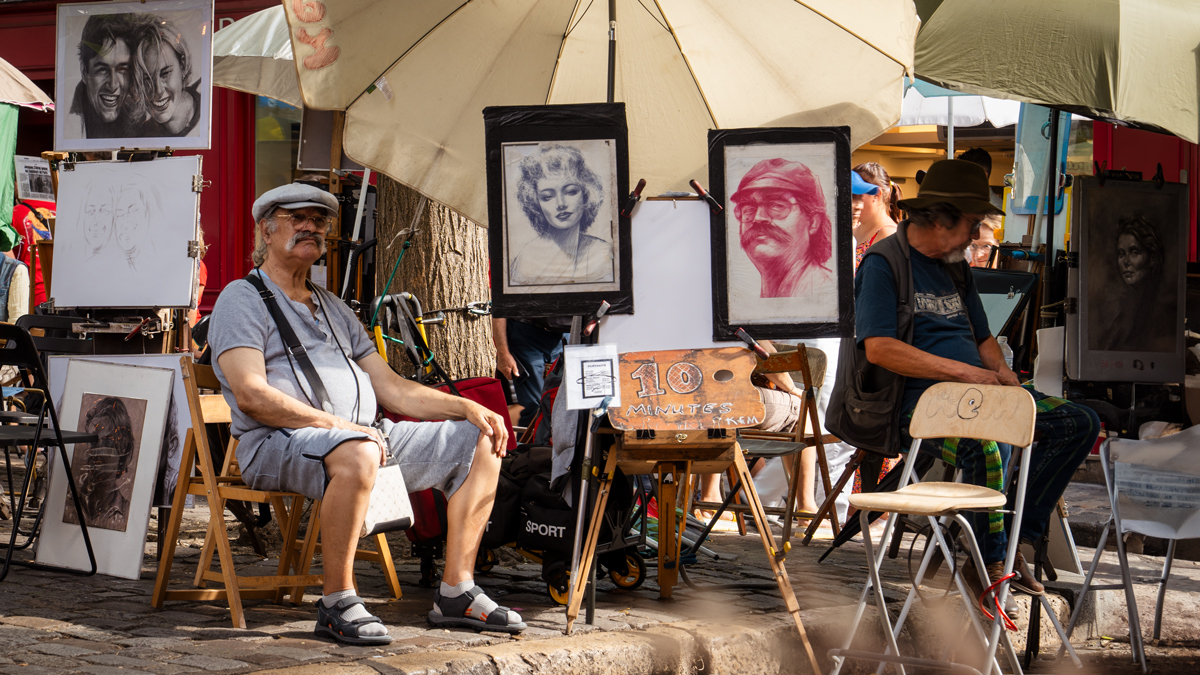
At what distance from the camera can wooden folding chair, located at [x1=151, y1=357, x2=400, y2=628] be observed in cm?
377

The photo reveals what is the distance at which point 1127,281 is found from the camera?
16.2 ft

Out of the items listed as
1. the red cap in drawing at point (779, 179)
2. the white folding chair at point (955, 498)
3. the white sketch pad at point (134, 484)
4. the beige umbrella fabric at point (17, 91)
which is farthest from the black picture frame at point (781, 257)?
the beige umbrella fabric at point (17, 91)

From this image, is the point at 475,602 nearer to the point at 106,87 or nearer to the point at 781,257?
the point at 781,257

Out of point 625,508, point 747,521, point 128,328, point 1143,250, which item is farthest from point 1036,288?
point 128,328

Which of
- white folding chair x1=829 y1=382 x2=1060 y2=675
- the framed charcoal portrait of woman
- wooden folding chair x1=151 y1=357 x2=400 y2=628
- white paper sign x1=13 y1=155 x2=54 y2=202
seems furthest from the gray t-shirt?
white paper sign x1=13 y1=155 x2=54 y2=202

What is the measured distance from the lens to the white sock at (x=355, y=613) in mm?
3432

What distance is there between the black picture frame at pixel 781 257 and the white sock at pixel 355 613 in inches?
54.8

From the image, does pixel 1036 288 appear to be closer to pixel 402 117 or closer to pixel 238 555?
pixel 402 117

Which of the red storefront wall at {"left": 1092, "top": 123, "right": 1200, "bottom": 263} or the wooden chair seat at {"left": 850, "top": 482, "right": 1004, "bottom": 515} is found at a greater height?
the red storefront wall at {"left": 1092, "top": 123, "right": 1200, "bottom": 263}

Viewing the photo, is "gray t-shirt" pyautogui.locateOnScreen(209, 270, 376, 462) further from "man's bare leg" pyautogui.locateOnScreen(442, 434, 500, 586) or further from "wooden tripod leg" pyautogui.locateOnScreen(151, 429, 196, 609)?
"man's bare leg" pyautogui.locateOnScreen(442, 434, 500, 586)

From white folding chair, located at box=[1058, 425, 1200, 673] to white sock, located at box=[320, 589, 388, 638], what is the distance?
2.52 meters

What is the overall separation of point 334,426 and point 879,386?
6.88 ft

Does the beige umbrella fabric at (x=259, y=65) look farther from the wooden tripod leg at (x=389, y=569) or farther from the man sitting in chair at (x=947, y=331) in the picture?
the man sitting in chair at (x=947, y=331)

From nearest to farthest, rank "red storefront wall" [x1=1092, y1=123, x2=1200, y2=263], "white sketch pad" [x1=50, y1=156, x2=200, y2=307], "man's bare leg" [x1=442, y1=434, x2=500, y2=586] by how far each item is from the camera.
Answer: "man's bare leg" [x1=442, y1=434, x2=500, y2=586]
"white sketch pad" [x1=50, y1=156, x2=200, y2=307]
"red storefront wall" [x1=1092, y1=123, x2=1200, y2=263]
